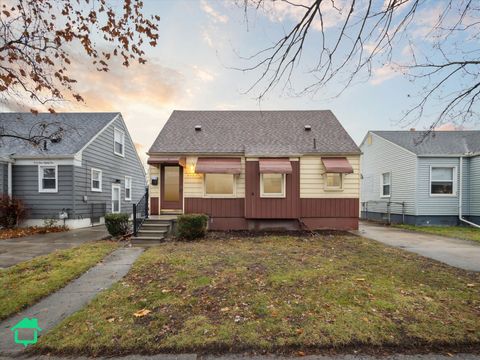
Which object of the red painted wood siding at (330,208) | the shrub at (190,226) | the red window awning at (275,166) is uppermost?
the red window awning at (275,166)

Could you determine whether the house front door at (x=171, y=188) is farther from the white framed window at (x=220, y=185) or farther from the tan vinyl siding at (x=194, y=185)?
the white framed window at (x=220, y=185)

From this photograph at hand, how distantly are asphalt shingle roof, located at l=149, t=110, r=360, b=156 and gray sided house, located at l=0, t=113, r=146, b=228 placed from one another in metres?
4.54

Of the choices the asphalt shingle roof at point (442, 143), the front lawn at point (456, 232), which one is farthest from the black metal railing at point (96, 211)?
the asphalt shingle roof at point (442, 143)

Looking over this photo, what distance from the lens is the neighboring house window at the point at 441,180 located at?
13.5 meters

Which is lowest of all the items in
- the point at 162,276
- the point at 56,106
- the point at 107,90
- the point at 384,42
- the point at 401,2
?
the point at 162,276

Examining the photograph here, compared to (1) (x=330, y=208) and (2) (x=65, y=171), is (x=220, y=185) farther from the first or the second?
(2) (x=65, y=171)

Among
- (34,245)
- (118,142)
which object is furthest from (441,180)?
(118,142)

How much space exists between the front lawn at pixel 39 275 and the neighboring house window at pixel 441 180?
53.3 ft

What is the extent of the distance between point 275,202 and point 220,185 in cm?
259

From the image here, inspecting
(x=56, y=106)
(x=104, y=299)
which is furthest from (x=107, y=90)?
(x=104, y=299)

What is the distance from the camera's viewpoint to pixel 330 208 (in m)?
10.9

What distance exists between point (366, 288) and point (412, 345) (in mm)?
1499

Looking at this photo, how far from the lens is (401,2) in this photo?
139 inches

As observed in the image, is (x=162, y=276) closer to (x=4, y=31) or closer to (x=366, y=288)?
(x=366, y=288)
